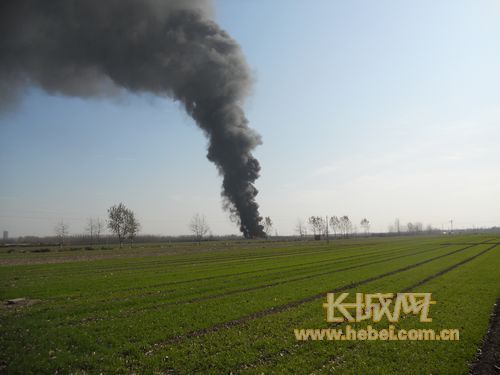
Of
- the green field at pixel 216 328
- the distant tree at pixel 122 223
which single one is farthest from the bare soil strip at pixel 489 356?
the distant tree at pixel 122 223

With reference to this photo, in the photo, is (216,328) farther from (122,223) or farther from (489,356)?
(122,223)

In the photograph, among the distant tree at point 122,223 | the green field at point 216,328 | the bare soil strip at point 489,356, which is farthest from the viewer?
the distant tree at point 122,223

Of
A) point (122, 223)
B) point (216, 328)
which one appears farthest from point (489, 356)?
point (122, 223)

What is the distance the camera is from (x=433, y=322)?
13016 millimetres

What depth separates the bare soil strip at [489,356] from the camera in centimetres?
907

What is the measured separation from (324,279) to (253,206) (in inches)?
2730

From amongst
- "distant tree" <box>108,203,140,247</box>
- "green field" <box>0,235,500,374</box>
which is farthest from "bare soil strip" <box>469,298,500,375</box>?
"distant tree" <box>108,203,140,247</box>

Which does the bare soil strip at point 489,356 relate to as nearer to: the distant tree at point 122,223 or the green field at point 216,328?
the green field at point 216,328

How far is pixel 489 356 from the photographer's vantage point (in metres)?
9.94

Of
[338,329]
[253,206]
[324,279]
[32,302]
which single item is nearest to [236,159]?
[253,206]

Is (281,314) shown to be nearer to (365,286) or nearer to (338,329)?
(338,329)

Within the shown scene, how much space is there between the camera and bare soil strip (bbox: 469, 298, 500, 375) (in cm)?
907

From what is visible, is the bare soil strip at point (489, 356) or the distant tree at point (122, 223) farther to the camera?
the distant tree at point (122, 223)

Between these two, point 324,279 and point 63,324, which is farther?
→ point 324,279
